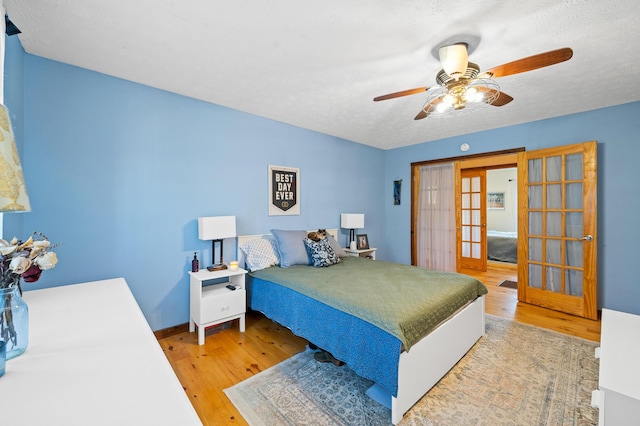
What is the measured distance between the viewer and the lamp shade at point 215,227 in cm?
268

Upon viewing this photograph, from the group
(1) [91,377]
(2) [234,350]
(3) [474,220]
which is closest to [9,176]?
(1) [91,377]

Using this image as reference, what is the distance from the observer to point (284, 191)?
141 inches

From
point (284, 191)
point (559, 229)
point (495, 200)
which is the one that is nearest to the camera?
point (559, 229)

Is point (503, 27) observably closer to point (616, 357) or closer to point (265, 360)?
point (616, 357)

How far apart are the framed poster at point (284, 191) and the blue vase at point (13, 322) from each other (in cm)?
256

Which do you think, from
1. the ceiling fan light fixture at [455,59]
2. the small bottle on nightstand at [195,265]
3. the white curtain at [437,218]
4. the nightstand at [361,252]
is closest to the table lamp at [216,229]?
the small bottle on nightstand at [195,265]

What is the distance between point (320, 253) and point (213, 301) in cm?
122

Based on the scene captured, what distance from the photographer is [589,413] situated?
172 centimetres

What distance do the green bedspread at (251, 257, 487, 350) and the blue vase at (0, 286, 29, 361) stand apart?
1.61m

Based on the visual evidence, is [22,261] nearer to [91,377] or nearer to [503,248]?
[91,377]

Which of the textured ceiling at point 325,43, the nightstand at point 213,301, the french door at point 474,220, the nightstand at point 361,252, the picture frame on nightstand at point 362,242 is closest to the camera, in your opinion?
the textured ceiling at point 325,43

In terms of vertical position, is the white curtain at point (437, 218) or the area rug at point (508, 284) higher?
the white curtain at point (437, 218)

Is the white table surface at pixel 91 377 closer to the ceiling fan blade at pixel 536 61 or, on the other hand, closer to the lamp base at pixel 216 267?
the lamp base at pixel 216 267

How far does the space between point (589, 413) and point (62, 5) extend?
4.06 m
